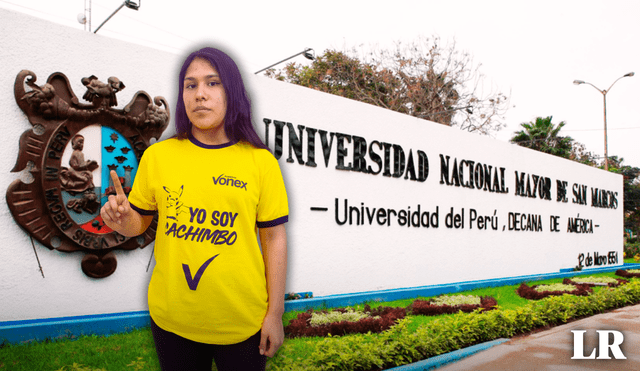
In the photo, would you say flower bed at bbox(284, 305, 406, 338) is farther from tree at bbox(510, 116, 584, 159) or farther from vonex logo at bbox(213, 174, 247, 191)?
tree at bbox(510, 116, 584, 159)

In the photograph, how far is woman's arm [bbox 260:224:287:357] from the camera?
1.67 metres

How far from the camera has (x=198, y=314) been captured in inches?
64.1

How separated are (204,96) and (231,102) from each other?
90 mm

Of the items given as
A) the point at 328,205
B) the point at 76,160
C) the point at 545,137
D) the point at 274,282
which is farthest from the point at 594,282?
the point at 545,137

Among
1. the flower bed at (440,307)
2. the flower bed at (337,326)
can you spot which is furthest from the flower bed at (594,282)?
the flower bed at (337,326)

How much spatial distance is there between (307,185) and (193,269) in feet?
21.4

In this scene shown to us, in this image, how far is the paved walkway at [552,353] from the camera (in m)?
5.26

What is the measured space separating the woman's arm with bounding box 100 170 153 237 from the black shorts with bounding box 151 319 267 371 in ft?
1.11

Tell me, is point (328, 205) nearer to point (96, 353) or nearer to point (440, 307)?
point (440, 307)

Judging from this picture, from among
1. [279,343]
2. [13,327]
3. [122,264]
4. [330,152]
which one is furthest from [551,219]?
[279,343]

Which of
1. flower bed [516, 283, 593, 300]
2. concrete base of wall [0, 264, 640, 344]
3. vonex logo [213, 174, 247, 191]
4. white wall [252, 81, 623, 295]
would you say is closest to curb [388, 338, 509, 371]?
white wall [252, 81, 623, 295]

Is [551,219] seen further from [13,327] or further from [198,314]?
[198,314]

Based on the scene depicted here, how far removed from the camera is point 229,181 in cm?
166

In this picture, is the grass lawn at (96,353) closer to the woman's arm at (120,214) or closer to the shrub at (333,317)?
the shrub at (333,317)
